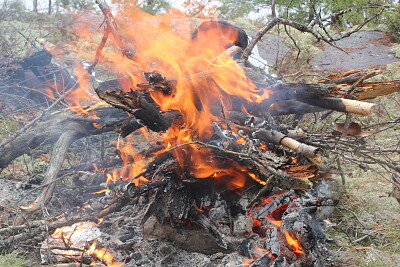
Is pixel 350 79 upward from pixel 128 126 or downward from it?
upward

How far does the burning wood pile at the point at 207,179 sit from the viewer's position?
2688mm

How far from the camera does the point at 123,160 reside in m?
3.78

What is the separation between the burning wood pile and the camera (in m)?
2.69

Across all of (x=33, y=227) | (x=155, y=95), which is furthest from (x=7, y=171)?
A: (x=155, y=95)

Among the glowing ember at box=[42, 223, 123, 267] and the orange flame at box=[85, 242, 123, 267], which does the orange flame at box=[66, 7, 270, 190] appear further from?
the orange flame at box=[85, 242, 123, 267]

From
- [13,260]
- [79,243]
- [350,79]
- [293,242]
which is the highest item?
[350,79]

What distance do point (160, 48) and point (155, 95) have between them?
1271 mm

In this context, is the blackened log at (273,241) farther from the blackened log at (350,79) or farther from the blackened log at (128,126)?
the blackened log at (128,126)

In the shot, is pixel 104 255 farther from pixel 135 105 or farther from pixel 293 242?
pixel 293 242

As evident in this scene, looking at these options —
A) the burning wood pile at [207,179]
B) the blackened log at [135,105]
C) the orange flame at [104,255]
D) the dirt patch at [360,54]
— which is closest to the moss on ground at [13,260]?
the burning wood pile at [207,179]

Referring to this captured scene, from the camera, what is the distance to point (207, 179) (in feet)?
10.5

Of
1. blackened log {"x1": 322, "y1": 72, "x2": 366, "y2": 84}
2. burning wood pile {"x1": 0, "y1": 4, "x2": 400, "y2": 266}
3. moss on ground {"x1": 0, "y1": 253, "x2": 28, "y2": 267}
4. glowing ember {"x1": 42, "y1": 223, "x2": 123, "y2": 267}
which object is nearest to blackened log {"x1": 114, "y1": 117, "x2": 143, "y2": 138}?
burning wood pile {"x1": 0, "y1": 4, "x2": 400, "y2": 266}

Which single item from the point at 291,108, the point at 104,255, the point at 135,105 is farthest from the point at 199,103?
the point at 104,255

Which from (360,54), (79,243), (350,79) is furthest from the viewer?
(360,54)
